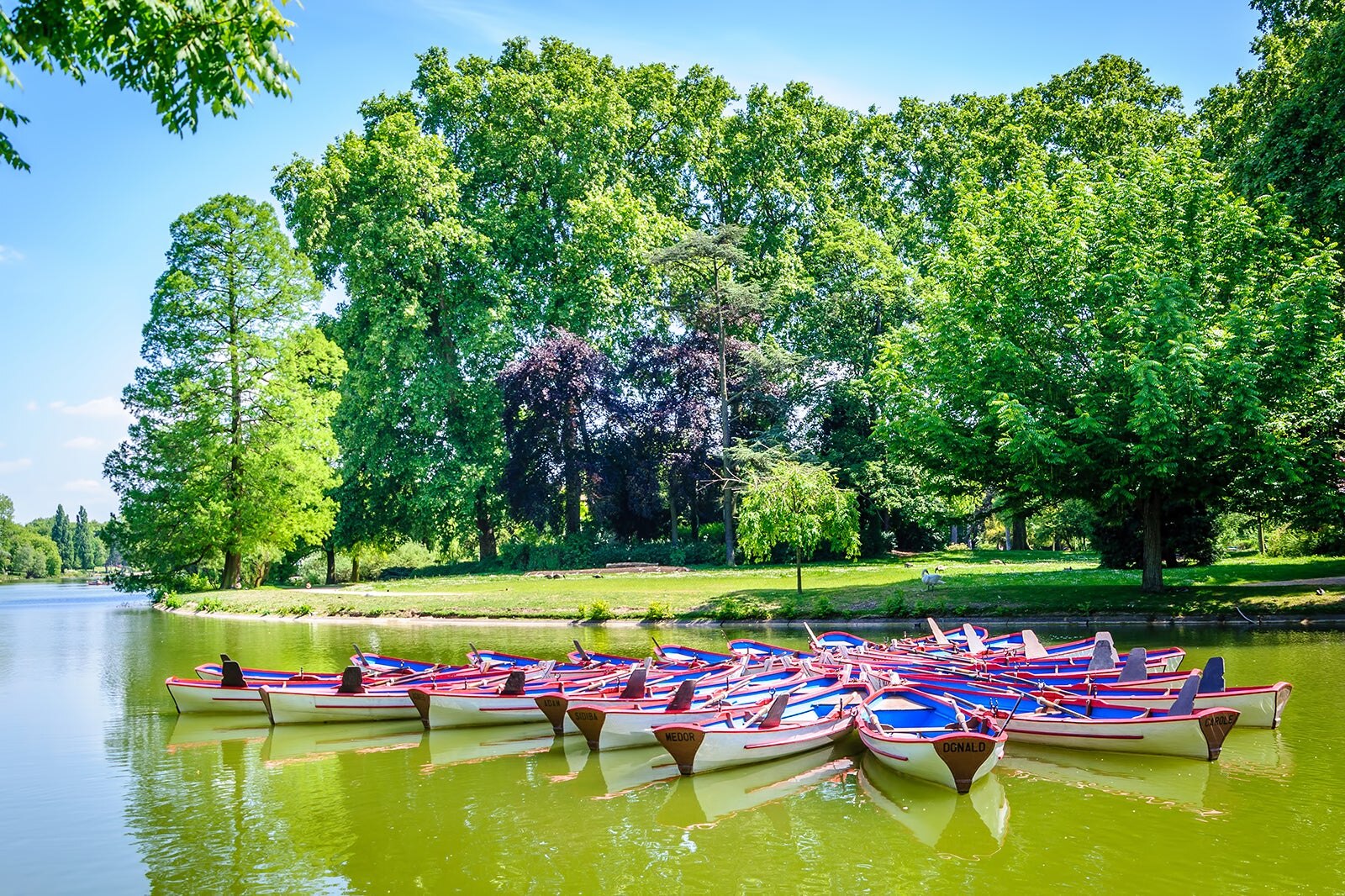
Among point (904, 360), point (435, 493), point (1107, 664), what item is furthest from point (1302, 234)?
point (435, 493)

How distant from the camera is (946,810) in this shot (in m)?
9.55

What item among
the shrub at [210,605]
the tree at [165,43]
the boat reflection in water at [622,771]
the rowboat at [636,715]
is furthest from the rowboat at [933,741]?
the shrub at [210,605]

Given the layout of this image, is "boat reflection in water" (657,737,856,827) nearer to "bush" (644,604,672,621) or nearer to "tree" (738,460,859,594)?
"tree" (738,460,859,594)

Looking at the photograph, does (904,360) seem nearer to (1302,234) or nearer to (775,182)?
(1302,234)

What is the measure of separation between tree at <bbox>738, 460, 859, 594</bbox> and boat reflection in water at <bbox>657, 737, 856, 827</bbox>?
539 inches

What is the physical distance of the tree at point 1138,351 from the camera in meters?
20.7

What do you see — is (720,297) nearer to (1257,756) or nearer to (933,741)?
(1257,756)

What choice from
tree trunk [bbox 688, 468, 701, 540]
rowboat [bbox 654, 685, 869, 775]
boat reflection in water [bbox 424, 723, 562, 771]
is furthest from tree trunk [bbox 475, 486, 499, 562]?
rowboat [bbox 654, 685, 869, 775]

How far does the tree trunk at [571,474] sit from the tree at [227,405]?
1035cm

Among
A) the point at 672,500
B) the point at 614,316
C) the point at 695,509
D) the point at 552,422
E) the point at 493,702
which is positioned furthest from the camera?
the point at 614,316

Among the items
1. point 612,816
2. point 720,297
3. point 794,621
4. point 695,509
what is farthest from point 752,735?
point 695,509

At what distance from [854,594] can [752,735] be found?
50.3ft

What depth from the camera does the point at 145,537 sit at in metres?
38.6

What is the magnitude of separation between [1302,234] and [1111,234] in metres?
4.41
